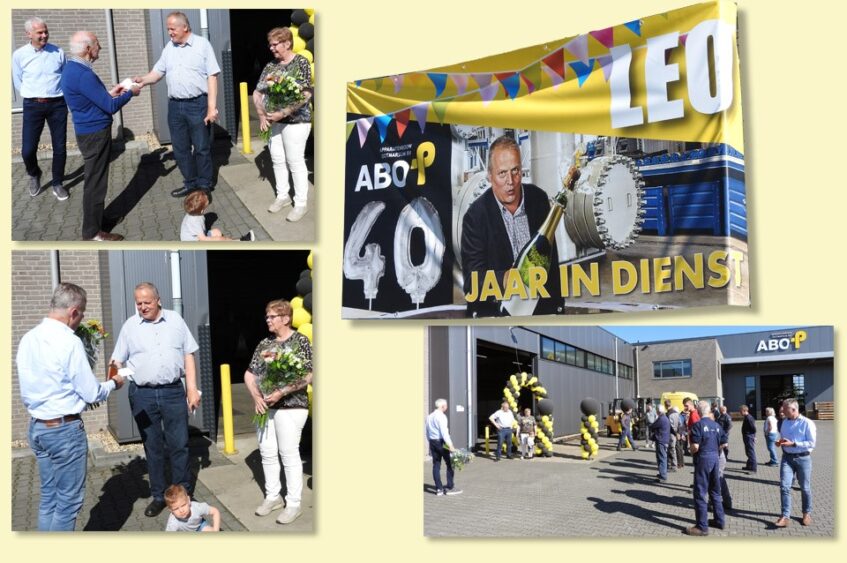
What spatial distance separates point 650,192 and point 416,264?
180cm

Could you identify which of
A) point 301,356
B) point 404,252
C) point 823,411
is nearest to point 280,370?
point 301,356

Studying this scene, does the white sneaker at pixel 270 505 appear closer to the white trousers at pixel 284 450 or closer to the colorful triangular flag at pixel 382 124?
the white trousers at pixel 284 450

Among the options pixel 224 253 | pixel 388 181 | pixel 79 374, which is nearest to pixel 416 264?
pixel 388 181

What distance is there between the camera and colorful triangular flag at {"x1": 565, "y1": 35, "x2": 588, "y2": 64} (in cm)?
724

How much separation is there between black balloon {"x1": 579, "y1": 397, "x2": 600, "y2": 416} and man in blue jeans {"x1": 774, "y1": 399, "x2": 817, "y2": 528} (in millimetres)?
1209

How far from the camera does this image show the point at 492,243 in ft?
24.9

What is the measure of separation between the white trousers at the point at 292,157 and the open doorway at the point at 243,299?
0.48 m

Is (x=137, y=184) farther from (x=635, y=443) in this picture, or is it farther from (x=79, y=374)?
(x=635, y=443)

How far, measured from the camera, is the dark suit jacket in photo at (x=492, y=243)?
734 centimetres

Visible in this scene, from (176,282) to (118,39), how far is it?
182 cm

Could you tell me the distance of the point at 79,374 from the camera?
691cm

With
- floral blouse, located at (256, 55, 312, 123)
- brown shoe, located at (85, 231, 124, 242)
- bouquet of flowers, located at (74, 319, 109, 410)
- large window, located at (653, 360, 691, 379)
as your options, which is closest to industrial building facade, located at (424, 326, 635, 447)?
large window, located at (653, 360, 691, 379)

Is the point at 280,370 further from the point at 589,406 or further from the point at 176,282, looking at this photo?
the point at 589,406

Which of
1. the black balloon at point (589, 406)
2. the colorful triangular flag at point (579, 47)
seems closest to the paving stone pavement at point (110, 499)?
the black balloon at point (589, 406)
